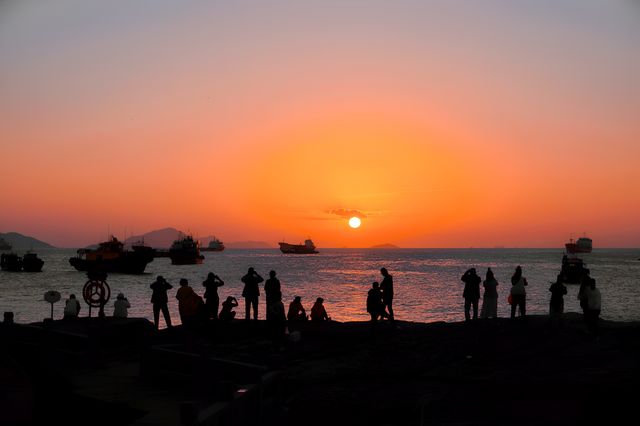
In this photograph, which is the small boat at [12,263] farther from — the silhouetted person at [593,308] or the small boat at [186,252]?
the silhouetted person at [593,308]

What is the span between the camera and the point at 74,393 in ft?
43.3

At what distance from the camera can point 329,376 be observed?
609 inches

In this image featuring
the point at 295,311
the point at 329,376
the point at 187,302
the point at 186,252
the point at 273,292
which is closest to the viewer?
the point at 329,376

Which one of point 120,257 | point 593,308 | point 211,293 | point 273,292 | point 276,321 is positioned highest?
point 120,257

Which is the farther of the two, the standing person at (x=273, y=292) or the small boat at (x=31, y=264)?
the small boat at (x=31, y=264)

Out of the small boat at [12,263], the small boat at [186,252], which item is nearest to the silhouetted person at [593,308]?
the small boat at [12,263]

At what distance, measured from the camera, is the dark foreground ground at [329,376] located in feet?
36.9

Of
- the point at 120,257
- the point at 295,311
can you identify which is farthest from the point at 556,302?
the point at 120,257

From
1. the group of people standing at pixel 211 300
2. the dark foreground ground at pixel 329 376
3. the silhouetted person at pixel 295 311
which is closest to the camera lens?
the dark foreground ground at pixel 329 376

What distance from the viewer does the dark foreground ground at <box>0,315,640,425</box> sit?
11242 mm

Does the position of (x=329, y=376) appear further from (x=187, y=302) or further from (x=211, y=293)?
(x=211, y=293)

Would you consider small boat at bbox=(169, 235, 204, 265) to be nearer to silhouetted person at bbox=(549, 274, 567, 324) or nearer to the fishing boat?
the fishing boat

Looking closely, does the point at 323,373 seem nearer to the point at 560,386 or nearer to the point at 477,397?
the point at 477,397

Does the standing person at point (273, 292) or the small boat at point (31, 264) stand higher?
the standing person at point (273, 292)
